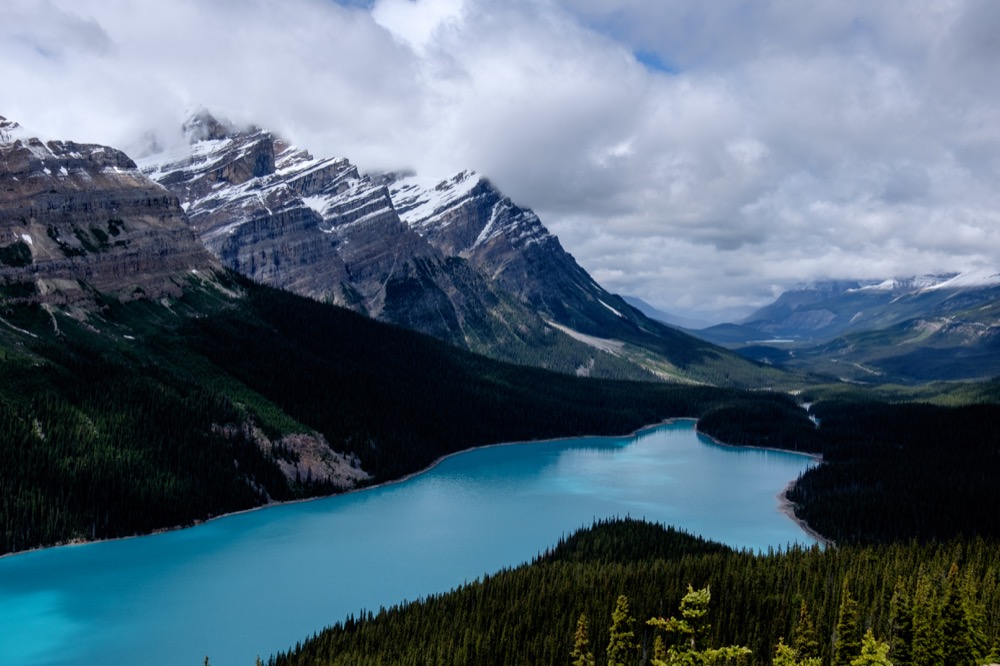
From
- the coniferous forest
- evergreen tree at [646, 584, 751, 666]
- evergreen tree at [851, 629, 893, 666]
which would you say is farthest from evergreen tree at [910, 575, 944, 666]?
evergreen tree at [646, 584, 751, 666]

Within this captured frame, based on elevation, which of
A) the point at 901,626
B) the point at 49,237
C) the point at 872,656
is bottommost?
the point at 901,626

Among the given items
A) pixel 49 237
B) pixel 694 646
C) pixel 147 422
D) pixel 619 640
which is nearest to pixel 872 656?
pixel 694 646

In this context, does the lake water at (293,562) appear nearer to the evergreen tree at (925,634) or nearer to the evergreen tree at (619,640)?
the evergreen tree at (619,640)

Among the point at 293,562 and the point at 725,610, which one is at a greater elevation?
the point at 725,610

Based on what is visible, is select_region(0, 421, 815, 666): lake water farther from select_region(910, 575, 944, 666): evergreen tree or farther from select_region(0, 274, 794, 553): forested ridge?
select_region(910, 575, 944, 666): evergreen tree

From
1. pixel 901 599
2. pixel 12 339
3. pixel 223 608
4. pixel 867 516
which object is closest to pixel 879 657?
pixel 901 599

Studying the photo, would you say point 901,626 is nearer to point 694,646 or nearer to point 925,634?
point 925,634
